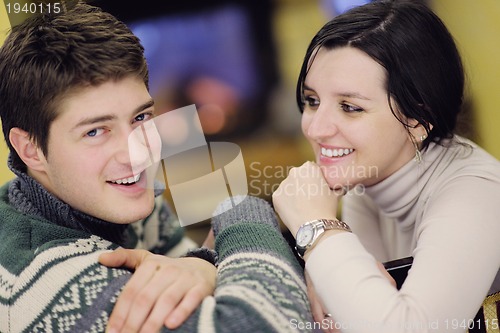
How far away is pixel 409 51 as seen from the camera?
3.77 ft

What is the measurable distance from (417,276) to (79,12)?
816 millimetres

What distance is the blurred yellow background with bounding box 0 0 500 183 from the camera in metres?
1.41

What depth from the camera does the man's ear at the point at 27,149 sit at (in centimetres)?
106

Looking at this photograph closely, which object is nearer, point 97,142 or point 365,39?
point 97,142

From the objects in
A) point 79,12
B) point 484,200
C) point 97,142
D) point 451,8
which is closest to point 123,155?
point 97,142

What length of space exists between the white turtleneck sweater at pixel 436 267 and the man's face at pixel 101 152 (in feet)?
1.23

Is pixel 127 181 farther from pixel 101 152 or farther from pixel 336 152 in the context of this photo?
pixel 336 152

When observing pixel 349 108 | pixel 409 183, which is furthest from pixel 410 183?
pixel 349 108

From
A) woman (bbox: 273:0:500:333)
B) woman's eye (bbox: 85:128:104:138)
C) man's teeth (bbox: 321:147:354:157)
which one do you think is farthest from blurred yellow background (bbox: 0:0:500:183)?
woman's eye (bbox: 85:128:104:138)

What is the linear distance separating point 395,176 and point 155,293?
2.09 ft

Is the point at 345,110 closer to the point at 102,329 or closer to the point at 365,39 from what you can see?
the point at 365,39

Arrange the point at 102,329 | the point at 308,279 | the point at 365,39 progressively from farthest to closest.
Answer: the point at 365,39 → the point at 308,279 → the point at 102,329

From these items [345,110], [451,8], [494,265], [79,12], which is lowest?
[494,265]

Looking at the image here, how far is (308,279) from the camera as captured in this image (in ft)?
3.33
